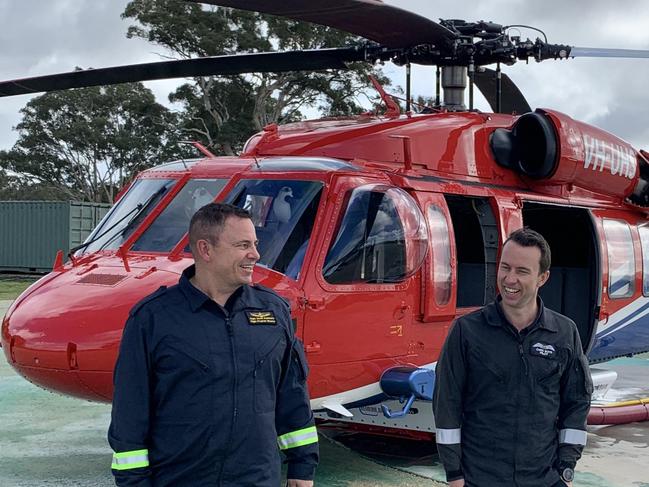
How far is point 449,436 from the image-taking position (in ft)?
10.4

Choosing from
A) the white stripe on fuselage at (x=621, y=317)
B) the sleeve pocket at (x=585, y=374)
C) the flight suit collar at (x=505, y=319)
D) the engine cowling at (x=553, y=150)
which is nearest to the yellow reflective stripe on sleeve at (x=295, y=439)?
Answer: the flight suit collar at (x=505, y=319)

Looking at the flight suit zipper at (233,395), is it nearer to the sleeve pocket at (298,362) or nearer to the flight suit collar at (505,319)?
the sleeve pocket at (298,362)

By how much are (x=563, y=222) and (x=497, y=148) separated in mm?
2024

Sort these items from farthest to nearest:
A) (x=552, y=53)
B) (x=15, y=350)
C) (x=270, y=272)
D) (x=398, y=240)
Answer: (x=552, y=53) → (x=398, y=240) → (x=270, y=272) → (x=15, y=350)

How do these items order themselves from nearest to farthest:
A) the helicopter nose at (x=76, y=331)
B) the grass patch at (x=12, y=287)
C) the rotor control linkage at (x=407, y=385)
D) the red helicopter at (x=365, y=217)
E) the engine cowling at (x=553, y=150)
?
the helicopter nose at (x=76, y=331)
the red helicopter at (x=365, y=217)
the rotor control linkage at (x=407, y=385)
the engine cowling at (x=553, y=150)
the grass patch at (x=12, y=287)

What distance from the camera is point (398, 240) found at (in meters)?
5.61

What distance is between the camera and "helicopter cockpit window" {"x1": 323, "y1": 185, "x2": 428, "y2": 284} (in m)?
5.47

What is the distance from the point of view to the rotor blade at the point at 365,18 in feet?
14.6

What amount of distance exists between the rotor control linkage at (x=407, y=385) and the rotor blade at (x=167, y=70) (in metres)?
2.53

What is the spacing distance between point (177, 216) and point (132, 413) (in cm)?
314

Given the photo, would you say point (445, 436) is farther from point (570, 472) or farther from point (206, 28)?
point (206, 28)

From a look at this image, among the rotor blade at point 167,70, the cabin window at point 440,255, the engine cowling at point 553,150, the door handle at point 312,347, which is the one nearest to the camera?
the door handle at point 312,347

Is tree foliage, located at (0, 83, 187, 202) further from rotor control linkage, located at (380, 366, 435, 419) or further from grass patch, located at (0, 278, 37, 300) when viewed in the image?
rotor control linkage, located at (380, 366, 435, 419)

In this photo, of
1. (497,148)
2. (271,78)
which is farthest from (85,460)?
(271,78)
